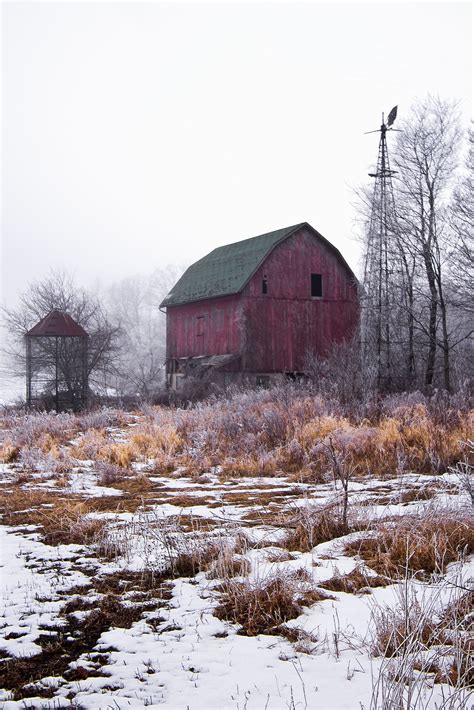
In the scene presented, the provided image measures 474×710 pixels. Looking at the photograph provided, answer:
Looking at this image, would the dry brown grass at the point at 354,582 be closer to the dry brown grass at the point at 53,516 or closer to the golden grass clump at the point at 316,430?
the dry brown grass at the point at 53,516

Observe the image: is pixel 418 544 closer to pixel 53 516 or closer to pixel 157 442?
pixel 53 516

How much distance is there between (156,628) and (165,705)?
2.59 feet

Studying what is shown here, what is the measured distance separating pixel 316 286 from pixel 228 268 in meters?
3.79

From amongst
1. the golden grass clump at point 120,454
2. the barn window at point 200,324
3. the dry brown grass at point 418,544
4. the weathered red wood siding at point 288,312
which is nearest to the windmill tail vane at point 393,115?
the weathered red wood siding at point 288,312

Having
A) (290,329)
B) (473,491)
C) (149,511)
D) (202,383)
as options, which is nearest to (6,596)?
(149,511)

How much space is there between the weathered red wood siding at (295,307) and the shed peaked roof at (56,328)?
635 cm

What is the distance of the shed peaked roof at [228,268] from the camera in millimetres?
23812

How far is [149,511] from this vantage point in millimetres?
6070

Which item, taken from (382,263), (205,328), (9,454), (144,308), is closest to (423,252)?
(382,263)

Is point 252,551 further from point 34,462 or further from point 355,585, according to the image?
point 34,462

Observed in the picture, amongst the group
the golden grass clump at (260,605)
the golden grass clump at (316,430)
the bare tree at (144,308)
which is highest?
the bare tree at (144,308)

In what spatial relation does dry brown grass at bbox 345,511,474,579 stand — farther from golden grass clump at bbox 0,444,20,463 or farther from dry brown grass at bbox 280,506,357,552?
golden grass clump at bbox 0,444,20,463

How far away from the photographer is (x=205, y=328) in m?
26.1

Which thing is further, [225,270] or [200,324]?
[200,324]
